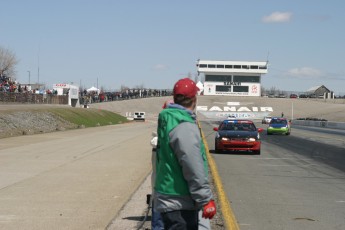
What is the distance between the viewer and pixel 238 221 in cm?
859

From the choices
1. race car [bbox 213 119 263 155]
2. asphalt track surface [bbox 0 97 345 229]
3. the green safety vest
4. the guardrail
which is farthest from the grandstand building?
the green safety vest

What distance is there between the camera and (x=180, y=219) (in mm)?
4074

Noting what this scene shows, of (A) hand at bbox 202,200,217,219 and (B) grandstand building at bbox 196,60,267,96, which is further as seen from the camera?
(B) grandstand building at bbox 196,60,267,96

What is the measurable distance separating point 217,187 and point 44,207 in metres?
4.34

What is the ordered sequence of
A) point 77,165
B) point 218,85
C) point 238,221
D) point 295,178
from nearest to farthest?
point 238,221, point 295,178, point 77,165, point 218,85

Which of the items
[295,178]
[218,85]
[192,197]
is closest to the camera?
[192,197]

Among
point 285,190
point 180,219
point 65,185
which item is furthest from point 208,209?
point 285,190

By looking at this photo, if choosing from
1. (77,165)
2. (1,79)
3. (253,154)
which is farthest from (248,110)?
(77,165)

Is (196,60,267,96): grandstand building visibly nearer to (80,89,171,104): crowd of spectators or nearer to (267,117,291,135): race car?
(80,89,171,104): crowd of spectators

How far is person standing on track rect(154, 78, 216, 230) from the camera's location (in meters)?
3.96

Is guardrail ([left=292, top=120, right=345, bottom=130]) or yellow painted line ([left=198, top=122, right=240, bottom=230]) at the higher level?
yellow painted line ([left=198, top=122, right=240, bottom=230])

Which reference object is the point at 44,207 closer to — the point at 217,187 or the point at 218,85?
the point at 217,187

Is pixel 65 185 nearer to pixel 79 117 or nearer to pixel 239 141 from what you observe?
pixel 239 141

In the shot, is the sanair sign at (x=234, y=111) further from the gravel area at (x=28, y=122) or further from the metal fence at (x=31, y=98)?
the gravel area at (x=28, y=122)
